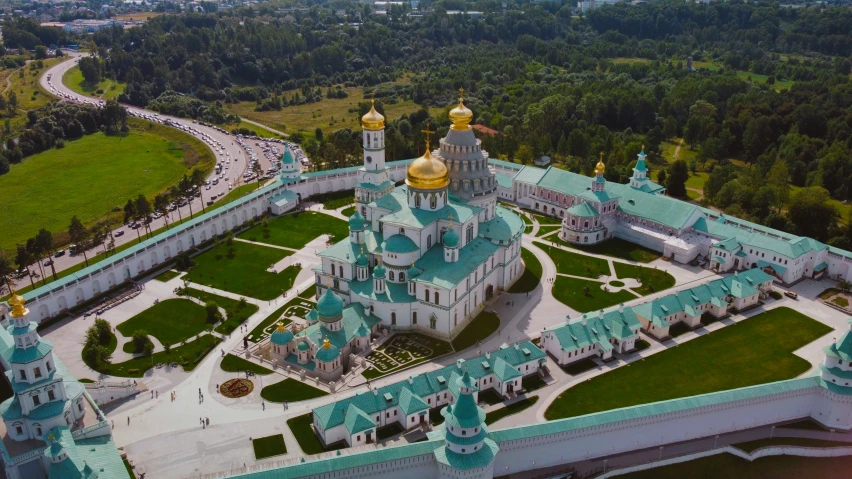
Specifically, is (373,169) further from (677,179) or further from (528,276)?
(677,179)

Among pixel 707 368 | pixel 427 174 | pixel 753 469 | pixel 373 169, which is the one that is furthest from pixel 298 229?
pixel 753 469

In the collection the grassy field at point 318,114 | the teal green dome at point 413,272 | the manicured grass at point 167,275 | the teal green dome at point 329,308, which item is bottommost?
the grassy field at point 318,114

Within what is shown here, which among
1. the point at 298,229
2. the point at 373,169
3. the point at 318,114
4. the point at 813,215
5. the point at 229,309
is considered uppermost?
the point at 373,169

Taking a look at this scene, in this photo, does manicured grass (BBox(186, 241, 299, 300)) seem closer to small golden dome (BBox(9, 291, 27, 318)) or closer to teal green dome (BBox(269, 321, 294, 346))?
teal green dome (BBox(269, 321, 294, 346))

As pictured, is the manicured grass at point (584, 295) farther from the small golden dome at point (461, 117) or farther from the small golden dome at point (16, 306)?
the small golden dome at point (16, 306)

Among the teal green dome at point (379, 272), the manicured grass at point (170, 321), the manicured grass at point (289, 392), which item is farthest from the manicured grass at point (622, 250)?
the manicured grass at point (170, 321)

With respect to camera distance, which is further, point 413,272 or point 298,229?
point 298,229
